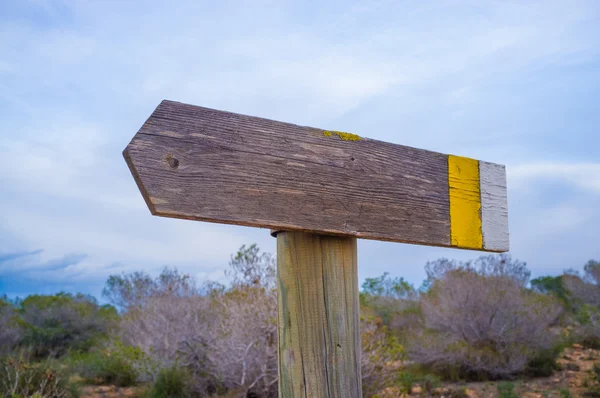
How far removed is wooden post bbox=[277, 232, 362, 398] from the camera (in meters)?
1.75

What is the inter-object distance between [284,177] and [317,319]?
0.48 m

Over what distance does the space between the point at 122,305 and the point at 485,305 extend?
27.0 ft

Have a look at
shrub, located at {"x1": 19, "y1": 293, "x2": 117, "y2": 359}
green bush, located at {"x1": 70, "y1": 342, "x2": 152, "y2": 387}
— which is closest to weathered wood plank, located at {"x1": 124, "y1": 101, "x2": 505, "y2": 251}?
green bush, located at {"x1": 70, "y1": 342, "x2": 152, "y2": 387}

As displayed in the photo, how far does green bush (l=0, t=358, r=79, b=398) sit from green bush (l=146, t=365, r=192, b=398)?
118 cm

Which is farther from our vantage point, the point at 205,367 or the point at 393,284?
the point at 393,284

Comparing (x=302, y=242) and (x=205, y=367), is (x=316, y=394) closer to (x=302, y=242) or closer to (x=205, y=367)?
(x=302, y=242)

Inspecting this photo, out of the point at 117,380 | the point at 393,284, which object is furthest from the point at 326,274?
the point at 393,284

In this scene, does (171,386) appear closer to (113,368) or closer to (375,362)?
(113,368)

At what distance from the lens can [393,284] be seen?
2000 cm

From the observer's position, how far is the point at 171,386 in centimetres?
795

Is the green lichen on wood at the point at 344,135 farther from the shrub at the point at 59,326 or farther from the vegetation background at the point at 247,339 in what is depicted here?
the shrub at the point at 59,326

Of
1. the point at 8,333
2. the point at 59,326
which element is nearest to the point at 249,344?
the point at 8,333

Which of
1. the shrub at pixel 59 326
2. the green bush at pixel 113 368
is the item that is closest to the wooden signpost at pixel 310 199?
the green bush at pixel 113 368

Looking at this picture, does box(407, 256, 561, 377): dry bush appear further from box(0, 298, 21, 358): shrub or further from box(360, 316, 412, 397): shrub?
box(0, 298, 21, 358): shrub
